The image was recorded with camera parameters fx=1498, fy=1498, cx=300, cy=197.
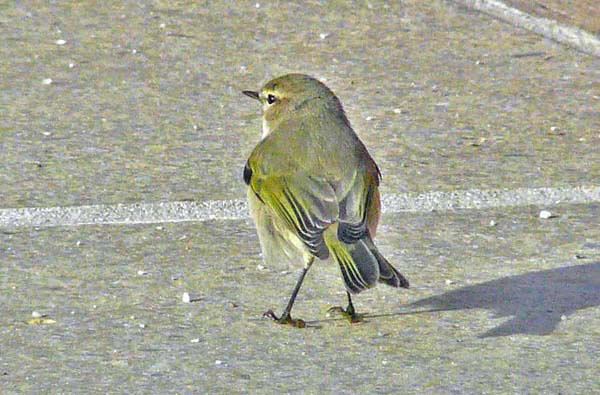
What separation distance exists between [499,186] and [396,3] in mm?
2783

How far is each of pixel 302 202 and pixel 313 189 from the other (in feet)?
0.26

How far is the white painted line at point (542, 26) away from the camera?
8609mm

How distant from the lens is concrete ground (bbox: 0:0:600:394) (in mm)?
5207

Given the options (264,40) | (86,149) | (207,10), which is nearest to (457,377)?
(86,149)

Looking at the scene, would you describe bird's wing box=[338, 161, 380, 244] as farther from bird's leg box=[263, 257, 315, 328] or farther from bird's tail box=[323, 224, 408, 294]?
bird's leg box=[263, 257, 315, 328]

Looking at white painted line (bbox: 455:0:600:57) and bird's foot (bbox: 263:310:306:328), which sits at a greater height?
bird's foot (bbox: 263:310:306:328)

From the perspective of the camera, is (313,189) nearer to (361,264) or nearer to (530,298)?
(361,264)

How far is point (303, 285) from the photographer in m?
5.96

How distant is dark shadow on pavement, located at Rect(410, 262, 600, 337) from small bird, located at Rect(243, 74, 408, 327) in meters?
0.45

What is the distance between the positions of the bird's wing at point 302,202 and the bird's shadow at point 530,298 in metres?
0.47

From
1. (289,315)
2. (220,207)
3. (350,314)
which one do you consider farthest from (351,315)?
(220,207)

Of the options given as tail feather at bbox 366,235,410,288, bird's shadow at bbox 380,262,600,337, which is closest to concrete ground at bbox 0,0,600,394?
bird's shadow at bbox 380,262,600,337

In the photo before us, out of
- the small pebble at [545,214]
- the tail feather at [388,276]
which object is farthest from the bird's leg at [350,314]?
the small pebble at [545,214]

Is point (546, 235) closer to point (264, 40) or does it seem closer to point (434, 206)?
point (434, 206)
